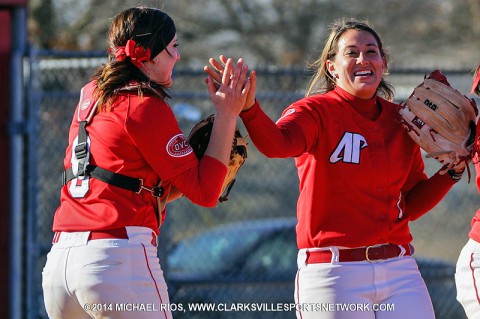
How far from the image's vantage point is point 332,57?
183 inches

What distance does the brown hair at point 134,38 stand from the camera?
12.9ft

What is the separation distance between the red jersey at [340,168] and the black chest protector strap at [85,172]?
2.12 feet

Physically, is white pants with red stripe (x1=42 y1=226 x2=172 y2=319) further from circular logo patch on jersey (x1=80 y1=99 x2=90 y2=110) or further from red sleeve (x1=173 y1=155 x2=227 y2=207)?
circular logo patch on jersey (x1=80 y1=99 x2=90 y2=110)

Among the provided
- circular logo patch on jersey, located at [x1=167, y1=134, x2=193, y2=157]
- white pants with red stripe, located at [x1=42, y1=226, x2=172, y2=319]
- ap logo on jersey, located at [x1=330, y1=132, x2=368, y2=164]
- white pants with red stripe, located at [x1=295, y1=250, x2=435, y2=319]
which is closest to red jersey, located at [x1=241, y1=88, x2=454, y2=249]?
ap logo on jersey, located at [x1=330, y1=132, x2=368, y2=164]

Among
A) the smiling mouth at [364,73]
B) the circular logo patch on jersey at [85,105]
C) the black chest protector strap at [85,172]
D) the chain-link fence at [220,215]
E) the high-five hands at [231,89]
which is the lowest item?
the chain-link fence at [220,215]

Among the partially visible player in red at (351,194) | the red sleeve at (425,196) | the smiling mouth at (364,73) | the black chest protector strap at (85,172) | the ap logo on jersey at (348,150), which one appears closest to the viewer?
the black chest protector strap at (85,172)

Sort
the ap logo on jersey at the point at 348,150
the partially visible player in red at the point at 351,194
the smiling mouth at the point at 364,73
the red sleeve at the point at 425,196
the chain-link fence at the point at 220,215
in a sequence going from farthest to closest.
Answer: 1. the chain-link fence at the point at 220,215
2. the red sleeve at the point at 425,196
3. the smiling mouth at the point at 364,73
4. the ap logo on jersey at the point at 348,150
5. the partially visible player in red at the point at 351,194

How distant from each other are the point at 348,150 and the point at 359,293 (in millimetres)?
652

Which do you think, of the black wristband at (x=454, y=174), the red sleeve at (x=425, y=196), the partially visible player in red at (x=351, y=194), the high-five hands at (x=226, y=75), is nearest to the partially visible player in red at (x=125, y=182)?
the high-five hands at (x=226, y=75)

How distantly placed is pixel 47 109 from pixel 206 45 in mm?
10986

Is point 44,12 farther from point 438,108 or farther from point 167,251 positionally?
point 438,108

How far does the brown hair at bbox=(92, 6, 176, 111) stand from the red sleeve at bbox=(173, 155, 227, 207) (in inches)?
16.1

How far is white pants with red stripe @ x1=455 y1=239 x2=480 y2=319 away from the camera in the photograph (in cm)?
433

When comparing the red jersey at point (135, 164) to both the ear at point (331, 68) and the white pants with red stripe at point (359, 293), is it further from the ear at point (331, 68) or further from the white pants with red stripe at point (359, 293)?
the ear at point (331, 68)
